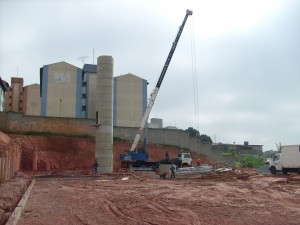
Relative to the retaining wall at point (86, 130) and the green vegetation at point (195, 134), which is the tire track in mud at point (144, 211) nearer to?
the retaining wall at point (86, 130)

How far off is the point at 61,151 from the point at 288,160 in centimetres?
2915

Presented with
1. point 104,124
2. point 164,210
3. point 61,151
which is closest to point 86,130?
point 61,151

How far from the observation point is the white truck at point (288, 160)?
34781 millimetres

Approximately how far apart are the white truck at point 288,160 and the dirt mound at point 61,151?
18.8 meters

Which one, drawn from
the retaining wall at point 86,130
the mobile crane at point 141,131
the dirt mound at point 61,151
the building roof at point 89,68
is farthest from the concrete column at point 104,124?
the building roof at point 89,68

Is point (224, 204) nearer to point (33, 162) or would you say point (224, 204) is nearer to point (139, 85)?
point (33, 162)

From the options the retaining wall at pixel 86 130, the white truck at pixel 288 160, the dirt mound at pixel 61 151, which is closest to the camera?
the white truck at pixel 288 160

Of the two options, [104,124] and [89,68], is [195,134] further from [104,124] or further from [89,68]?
[104,124]

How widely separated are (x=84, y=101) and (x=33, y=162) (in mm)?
37007

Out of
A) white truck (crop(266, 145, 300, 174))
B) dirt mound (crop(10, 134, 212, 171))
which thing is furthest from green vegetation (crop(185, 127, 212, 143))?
white truck (crop(266, 145, 300, 174))

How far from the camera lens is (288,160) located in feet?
116

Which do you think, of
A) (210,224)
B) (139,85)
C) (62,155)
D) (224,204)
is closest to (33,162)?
(62,155)

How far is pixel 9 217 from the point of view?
31.3 feet

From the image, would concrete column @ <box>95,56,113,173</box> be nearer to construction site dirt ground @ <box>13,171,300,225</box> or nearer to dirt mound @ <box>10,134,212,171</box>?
dirt mound @ <box>10,134,212,171</box>
